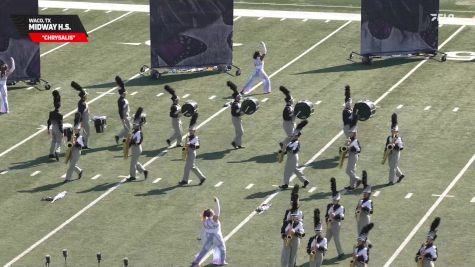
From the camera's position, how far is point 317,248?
5131 cm

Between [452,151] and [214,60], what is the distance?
1533 centimetres

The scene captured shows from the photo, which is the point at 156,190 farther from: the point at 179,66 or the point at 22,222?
the point at 179,66

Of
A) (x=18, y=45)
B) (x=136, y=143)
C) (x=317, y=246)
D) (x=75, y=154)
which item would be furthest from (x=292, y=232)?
(x=18, y=45)

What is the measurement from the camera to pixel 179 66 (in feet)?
250

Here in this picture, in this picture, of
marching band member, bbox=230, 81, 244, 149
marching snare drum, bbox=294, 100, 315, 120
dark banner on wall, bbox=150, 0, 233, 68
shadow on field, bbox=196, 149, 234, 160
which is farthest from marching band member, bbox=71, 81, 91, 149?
dark banner on wall, bbox=150, 0, 233, 68

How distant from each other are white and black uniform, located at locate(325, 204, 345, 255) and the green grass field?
633mm

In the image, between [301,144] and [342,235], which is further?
[301,144]

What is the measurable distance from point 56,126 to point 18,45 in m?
10.1

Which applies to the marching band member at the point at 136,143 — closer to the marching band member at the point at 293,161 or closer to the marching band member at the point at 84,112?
the marching band member at the point at 84,112

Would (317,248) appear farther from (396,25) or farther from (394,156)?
(396,25)

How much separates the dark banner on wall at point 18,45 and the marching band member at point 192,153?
14.8 metres

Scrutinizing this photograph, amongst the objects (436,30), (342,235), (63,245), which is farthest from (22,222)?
(436,30)

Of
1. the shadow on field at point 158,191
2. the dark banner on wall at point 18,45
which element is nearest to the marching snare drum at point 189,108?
the shadow on field at point 158,191

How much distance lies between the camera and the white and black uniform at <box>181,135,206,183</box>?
200 ft
